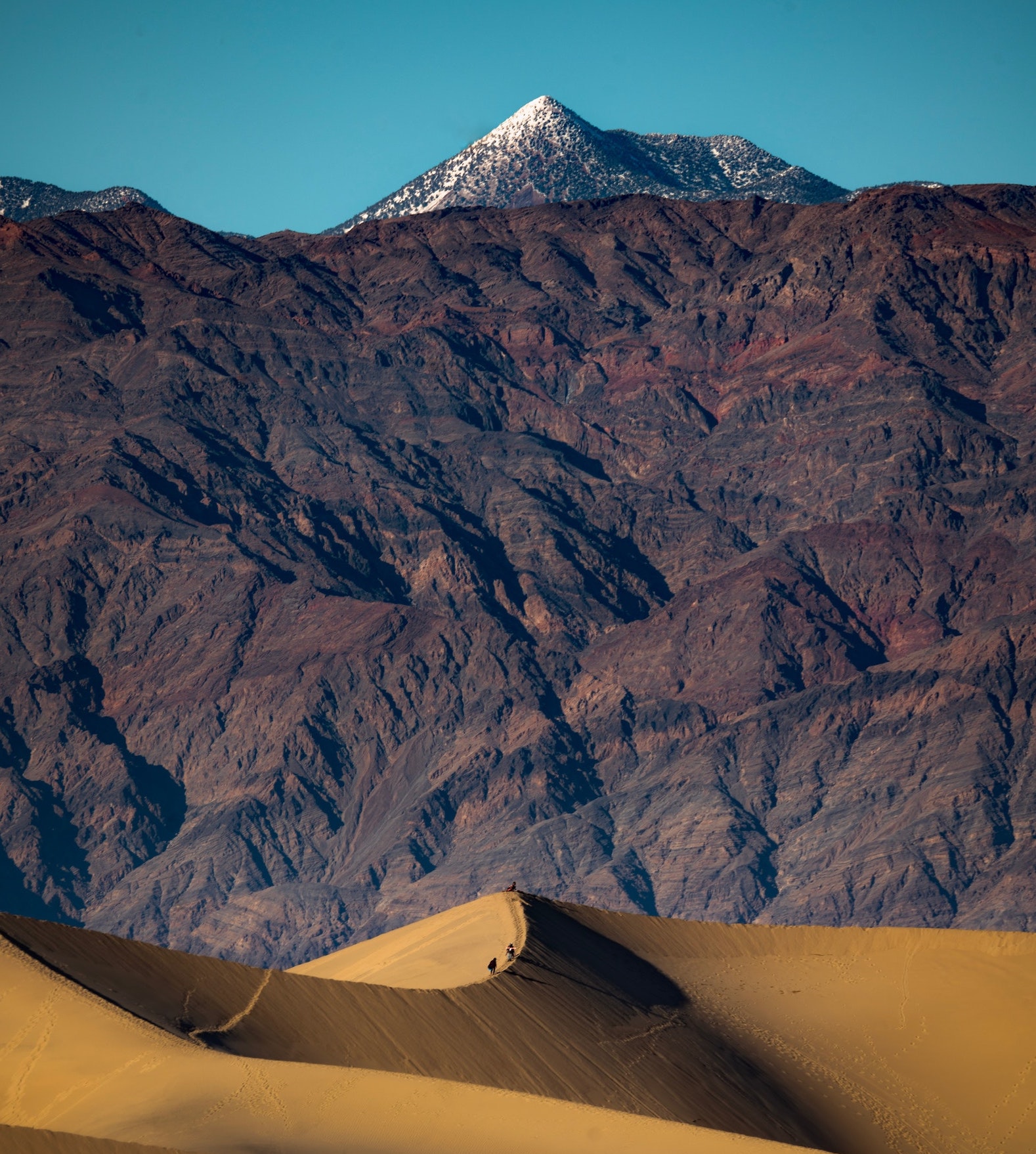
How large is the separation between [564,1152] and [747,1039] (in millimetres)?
28043

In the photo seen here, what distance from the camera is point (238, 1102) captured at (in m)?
49.5

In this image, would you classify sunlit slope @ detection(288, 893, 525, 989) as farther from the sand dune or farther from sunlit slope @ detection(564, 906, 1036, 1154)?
the sand dune

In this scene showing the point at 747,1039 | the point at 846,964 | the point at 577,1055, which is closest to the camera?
the point at 577,1055

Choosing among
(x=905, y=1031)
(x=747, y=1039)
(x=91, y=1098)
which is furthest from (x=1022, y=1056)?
(x=91, y=1098)

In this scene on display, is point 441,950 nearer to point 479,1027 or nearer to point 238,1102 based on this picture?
point 479,1027

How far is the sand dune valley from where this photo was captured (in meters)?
49.9

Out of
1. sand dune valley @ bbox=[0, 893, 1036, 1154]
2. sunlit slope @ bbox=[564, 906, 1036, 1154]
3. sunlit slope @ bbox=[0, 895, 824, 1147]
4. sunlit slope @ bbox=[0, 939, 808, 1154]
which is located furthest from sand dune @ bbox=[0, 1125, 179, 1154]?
sunlit slope @ bbox=[564, 906, 1036, 1154]

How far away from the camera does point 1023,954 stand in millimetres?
87562

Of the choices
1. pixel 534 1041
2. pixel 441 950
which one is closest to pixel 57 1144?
pixel 534 1041

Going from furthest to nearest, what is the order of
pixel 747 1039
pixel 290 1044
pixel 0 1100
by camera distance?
pixel 747 1039
pixel 290 1044
pixel 0 1100

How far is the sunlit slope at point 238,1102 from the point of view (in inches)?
1889

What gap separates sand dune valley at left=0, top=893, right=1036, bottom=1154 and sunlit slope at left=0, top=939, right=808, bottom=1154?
0.07m

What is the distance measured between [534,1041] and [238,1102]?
18074 mm

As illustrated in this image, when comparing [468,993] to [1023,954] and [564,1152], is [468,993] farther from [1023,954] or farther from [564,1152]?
[1023,954]
